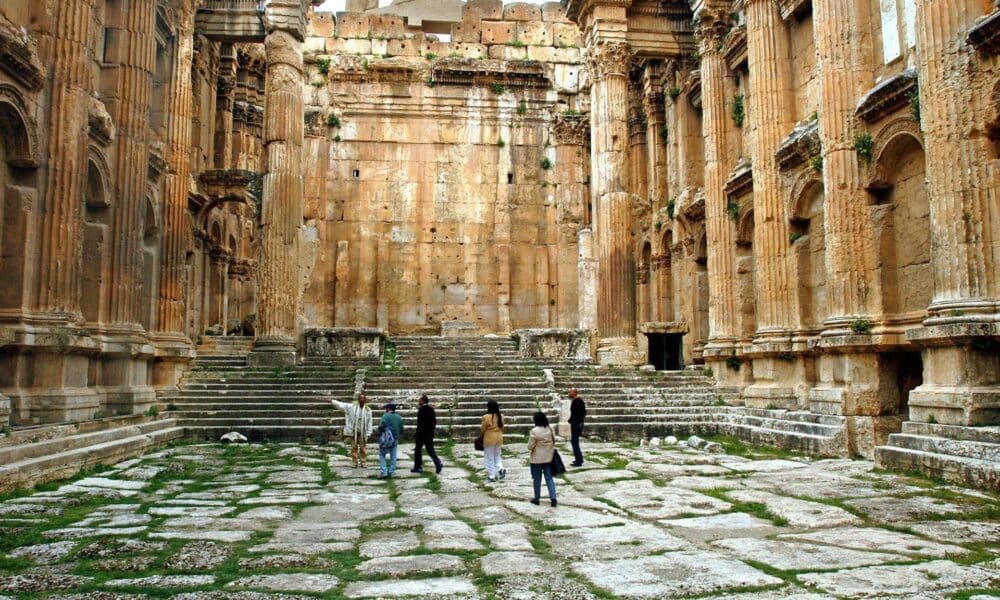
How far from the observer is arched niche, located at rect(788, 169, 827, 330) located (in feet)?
48.5

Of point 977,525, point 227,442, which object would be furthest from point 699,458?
point 227,442

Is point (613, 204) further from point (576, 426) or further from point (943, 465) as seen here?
point (943, 465)

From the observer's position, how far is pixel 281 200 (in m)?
19.6

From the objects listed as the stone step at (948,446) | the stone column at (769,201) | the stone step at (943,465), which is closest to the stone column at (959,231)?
the stone step at (948,446)

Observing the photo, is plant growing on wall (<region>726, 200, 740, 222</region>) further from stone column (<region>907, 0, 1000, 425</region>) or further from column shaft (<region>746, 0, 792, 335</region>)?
stone column (<region>907, 0, 1000, 425</region>)

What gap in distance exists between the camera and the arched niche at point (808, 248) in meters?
14.8

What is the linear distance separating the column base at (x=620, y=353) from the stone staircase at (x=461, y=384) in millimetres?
2102

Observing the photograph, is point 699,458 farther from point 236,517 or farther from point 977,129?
point 236,517

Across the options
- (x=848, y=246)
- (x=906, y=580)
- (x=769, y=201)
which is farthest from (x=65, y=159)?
(x=769, y=201)

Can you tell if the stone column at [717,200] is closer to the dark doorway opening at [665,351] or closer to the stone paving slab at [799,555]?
the dark doorway opening at [665,351]

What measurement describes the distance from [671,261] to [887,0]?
11046 millimetres

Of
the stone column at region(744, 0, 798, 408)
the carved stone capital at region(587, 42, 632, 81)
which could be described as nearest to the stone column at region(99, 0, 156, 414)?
the carved stone capital at region(587, 42, 632, 81)

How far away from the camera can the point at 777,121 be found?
51.9 feet

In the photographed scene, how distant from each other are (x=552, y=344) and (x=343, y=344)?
573 cm
